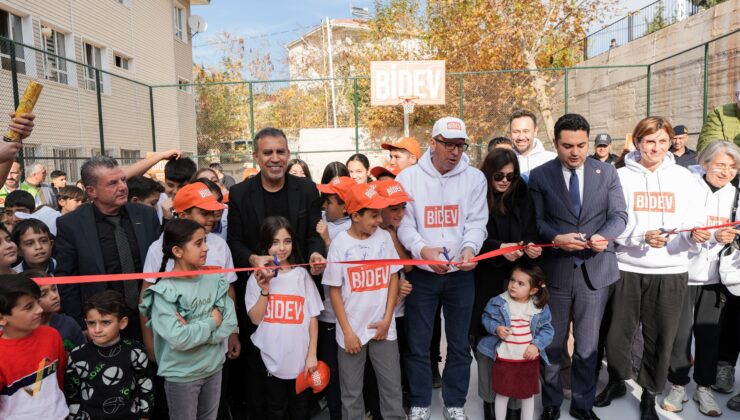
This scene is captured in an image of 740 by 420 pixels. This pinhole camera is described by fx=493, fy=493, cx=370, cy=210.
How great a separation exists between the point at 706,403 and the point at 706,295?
0.79 metres

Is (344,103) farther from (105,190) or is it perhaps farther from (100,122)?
(105,190)

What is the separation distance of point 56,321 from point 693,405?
14.5 feet

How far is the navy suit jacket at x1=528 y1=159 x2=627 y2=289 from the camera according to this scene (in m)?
3.33

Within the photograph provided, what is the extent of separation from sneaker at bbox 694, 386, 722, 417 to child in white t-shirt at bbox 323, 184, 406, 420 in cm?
226

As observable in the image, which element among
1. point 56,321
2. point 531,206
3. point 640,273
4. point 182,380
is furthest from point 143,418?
point 640,273

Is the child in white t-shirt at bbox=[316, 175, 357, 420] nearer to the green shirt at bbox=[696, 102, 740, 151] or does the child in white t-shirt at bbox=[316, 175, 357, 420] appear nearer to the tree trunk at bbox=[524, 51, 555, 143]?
the green shirt at bbox=[696, 102, 740, 151]

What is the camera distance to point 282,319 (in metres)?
3.10

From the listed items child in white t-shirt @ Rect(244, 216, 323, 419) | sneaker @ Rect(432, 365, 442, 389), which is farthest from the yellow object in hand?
sneaker @ Rect(432, 365, 442, 389)

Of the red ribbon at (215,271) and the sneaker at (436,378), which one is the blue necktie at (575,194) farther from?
the sneaker at (436,378)

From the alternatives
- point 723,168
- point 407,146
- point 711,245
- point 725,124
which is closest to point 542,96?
point 725,124

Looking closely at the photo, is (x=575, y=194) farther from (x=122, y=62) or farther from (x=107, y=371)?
(x=122, y=62)

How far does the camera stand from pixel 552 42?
17.9 m

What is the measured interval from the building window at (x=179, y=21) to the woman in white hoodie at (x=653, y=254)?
69.4 ft

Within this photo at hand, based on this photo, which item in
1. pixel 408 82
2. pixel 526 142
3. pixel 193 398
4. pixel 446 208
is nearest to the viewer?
pixel 193 398
